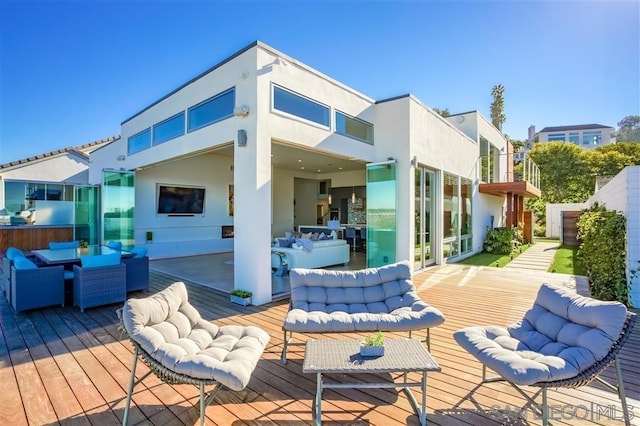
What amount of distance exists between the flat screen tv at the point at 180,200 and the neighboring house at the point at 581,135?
48.4 m

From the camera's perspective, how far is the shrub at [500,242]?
12727 mm

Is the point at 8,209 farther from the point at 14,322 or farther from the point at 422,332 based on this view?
the point at 422,332

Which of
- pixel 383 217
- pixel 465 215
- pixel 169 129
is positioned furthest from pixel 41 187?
pixel 465 215

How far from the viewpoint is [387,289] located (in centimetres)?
396

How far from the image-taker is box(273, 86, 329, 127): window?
5.97 metres

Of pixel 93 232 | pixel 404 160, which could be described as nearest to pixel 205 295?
pixel 404 160

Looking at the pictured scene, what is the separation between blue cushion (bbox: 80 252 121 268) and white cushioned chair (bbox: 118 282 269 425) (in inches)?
120

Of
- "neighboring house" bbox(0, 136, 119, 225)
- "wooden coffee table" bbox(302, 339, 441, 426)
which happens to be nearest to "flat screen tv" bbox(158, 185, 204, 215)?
"neighboring house" bbox(0, 136, 119, 225)

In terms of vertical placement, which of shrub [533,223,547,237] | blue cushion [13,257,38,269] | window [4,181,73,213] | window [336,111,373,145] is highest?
window [336,111,373,145]

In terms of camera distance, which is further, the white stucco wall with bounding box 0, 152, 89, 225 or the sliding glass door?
the white stucco wall with bounding box 0, 152, 89, 225

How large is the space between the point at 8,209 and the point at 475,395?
16.5m

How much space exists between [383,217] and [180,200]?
758 centimetres

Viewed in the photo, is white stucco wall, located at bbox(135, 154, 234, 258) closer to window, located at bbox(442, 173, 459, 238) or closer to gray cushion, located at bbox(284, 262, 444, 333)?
window, located at bbox(442, 173, 459, 238)

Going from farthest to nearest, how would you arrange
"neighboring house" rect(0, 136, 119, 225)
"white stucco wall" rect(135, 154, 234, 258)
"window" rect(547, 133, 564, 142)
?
"window" rect(547, 133, 564, 142), "neighboring house" rect(0, 136, 119, 225), "white stucco wall" rect(135, 154, 234, 258)
